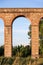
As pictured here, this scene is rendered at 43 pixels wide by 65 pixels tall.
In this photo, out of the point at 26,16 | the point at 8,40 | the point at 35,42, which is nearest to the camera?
the point at 35,42

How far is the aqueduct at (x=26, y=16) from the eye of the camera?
22.2 m

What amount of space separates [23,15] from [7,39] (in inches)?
109

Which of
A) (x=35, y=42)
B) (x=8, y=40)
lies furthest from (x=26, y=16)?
(x=8, y=40)

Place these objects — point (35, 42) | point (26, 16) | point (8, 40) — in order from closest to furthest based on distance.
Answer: point (35, 42) → point (26, 16) → point (8, 40)

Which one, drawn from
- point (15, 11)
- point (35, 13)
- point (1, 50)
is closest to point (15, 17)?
point (15, 11)

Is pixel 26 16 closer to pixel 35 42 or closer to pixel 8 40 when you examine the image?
pixel 35 42

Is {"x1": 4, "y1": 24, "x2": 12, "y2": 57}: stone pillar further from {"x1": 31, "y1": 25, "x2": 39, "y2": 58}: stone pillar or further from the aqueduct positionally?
{"x1": 31, "y1": 25, "x2": 39, "y2": 58}: stone pillar

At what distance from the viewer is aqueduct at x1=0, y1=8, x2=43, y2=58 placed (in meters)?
22.2

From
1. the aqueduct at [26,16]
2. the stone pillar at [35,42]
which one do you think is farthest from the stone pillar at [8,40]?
the stone pillar at [35,42]

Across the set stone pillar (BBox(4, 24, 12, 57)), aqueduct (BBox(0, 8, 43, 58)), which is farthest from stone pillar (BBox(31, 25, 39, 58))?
stone pillar (BBox(4, 24, 12, 57))

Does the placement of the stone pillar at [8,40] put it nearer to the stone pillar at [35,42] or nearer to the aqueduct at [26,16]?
the aqueduct at [26,16]

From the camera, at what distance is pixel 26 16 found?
2227 cm

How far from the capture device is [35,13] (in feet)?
73.9

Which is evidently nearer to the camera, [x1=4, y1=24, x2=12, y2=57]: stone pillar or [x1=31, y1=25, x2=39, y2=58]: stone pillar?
[x1=31, y1=25, x2=39, y2=58]: stone pillar
